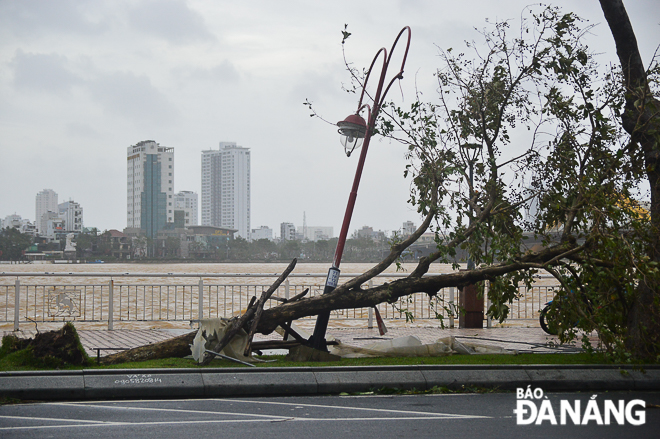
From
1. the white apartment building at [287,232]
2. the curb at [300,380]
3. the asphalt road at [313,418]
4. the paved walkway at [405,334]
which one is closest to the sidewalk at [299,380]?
the curb at [300,380]

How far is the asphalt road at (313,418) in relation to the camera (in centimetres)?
552

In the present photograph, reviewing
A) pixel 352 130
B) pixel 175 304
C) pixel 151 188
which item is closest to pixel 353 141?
pixel 352 130

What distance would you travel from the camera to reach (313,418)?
621 cm

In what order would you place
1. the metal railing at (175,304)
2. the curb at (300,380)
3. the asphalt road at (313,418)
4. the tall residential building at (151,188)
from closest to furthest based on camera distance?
1. the asphalt road at (313,418)
2. the curb at (300,380)
3. the metal railing at (175,304)
4. the tall residential building at (151,188)

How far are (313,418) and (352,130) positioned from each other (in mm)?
4803

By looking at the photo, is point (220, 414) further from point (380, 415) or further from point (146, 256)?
point (146, 256)

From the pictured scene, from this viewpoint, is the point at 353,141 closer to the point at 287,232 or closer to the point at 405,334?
the point at 405,334

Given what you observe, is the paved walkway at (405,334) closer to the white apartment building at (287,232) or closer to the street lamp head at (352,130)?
the street lamp head at (352,130)

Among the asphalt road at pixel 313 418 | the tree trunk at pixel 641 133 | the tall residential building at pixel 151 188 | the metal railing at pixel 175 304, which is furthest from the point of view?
the tall residential building at pixel 151 188

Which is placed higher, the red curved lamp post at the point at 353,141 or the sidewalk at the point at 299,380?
the red curved lamp post at the point at 353,141

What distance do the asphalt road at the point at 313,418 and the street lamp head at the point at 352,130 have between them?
406 cm

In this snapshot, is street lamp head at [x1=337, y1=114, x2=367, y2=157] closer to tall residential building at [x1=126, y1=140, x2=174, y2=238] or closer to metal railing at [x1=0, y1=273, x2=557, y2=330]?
metal railing at [x1=0, y1=273, x2=557, y2=330]

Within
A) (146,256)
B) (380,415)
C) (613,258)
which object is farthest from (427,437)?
(146,256)

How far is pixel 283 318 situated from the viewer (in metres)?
9.54
